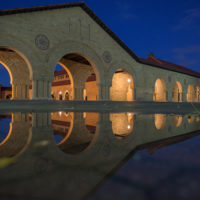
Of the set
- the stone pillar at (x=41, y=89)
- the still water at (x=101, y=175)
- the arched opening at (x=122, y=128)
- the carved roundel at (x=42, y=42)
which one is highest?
the carved roundel at (x=42, y=42)

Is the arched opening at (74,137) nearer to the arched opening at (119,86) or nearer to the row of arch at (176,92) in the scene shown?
the arched opening at (119,86)

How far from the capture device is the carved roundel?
10992mm

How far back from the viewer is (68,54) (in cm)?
1465

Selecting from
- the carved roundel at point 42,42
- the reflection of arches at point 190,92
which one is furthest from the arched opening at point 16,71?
the reflection of arches at point 190,92

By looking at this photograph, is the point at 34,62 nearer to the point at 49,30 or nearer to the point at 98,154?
the point at 49,30

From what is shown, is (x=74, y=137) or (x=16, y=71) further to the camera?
(x=16, y=71)

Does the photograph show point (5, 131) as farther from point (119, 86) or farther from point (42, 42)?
point (119, 86)

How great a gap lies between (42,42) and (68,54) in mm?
3687

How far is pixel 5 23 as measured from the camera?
9836 mm

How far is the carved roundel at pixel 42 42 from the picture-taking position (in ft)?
36.1

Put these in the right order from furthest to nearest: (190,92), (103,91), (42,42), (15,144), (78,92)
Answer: (190,92) → (78,92) → (103,91) → (42,42) → (15,144)

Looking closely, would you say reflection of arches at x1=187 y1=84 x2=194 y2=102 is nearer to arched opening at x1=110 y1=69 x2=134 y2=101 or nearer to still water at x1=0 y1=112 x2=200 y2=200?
arched opening at x1=110 y1=69 x2=134 y2=101

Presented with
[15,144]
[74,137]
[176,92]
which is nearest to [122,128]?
[74,137]

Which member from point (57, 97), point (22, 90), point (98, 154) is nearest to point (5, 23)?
point (22, 90)
